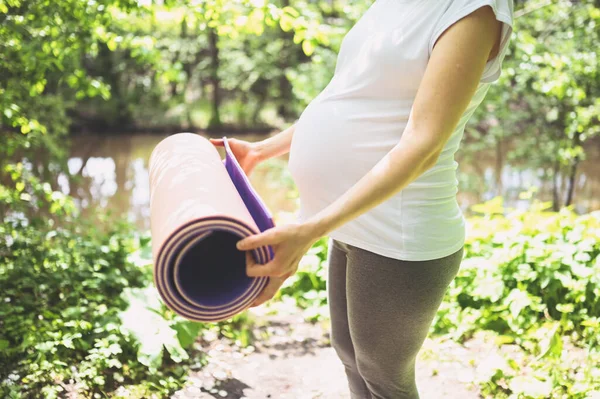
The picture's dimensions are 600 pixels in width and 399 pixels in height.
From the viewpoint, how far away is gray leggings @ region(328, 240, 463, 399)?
4.42ft

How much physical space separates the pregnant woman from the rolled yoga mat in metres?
0.06

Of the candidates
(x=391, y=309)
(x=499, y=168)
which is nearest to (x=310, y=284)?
(x=391, y=309)

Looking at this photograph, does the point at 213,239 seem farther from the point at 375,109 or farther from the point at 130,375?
the point at 130,375

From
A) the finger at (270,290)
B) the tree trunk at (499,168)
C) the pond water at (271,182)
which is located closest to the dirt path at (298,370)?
the finger at (270,290)

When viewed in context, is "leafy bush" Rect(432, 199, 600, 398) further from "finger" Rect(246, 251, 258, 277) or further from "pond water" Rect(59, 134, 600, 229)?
"pond water" Rect(59, 134, 600, 229)

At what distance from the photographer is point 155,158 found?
1.65 metres

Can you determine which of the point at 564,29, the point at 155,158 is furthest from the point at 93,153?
the point at 155,158

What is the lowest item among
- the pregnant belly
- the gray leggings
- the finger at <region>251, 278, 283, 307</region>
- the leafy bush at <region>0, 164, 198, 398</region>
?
the leafy bush at <region>0, 164, 198, 398</region>

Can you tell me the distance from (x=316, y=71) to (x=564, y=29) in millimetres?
3364

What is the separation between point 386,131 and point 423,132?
19 cm

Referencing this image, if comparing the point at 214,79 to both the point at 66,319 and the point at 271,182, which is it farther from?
the point at 66,319

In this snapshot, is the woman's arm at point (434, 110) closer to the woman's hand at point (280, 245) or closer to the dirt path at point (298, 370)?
the woman's hand at point (280, 245)

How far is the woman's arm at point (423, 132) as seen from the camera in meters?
1.09

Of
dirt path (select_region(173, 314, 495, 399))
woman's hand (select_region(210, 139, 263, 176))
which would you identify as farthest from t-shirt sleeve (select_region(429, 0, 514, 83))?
dirt path (select_region(173, 314, 495, 399))
